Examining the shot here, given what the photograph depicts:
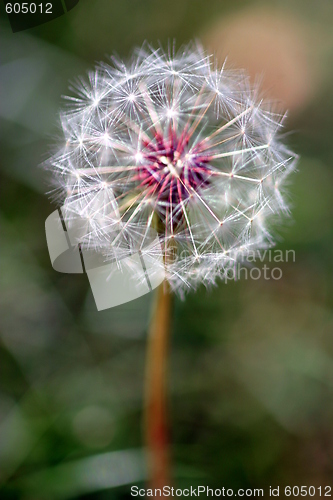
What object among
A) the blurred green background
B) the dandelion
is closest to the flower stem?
the dandelion

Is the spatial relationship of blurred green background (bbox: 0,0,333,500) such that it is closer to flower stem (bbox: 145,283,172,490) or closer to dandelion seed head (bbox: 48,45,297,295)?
flower stem (bbox: 145,283,172,490)

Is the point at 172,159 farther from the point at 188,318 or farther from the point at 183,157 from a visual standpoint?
the point at 188,318

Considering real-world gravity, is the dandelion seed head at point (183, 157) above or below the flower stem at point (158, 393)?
above

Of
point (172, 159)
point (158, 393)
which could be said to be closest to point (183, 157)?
point (172, 159)

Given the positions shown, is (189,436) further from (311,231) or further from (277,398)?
(311,231)

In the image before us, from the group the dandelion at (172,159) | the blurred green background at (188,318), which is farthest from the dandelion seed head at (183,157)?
the blurred green background at (188,318)

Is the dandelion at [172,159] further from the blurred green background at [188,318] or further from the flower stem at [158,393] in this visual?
the blurred green background at [188,318]
